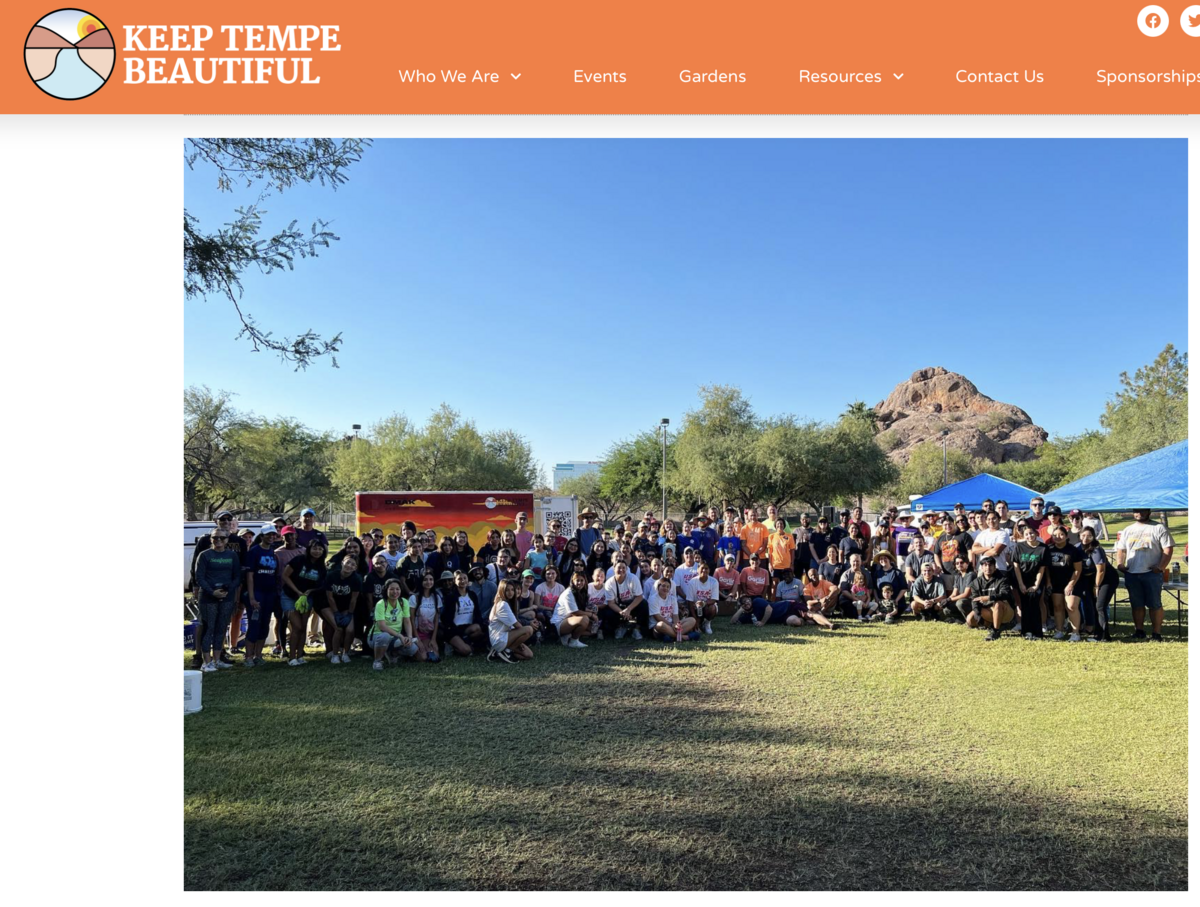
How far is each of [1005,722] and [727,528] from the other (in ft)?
22.8

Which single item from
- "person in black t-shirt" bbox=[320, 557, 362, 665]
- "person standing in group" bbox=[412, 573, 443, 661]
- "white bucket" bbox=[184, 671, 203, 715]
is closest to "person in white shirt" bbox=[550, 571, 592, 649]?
"person standing in group" bbox=[412, 573, 443, 661]

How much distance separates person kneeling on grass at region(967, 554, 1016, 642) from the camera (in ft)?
31.0

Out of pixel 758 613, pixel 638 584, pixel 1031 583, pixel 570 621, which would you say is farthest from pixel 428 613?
pixel 1031 583

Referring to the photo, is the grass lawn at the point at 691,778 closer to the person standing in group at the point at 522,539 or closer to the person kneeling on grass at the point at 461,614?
the person kneeling on grass at the point at 461,614

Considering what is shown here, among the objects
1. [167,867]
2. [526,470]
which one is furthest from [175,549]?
[526,470]

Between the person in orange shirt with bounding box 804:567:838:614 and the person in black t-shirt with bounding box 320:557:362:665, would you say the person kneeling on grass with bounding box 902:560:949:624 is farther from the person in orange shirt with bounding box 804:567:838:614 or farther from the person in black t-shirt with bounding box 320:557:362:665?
the person in black t-shirt with bounding box 320:557:362:665

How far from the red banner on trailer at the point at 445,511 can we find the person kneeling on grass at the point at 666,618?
291 inches

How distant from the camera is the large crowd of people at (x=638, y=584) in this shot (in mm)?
8039

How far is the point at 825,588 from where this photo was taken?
10953 millimetres

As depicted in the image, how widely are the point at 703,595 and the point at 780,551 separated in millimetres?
1870

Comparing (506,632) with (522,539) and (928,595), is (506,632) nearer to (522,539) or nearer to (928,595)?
(522,539)

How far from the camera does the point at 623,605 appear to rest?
9680 millimetres
